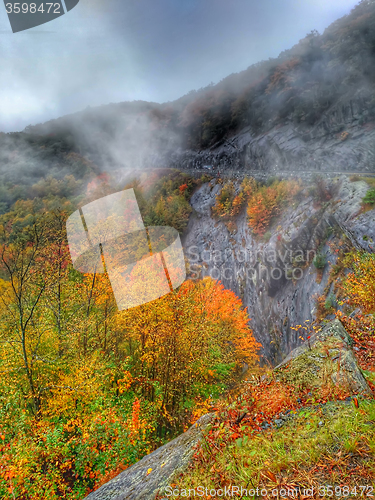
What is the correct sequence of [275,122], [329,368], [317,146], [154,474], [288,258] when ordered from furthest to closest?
[275,122]
[317,146]
[288,258]
[329,368]
[154,474]

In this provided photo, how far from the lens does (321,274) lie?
56.6 ft

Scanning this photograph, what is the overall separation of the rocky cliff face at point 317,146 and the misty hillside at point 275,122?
0.13 m

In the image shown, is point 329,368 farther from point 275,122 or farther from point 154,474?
point 275,122

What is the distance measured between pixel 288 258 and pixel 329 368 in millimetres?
18776

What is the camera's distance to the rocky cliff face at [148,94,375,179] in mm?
28000

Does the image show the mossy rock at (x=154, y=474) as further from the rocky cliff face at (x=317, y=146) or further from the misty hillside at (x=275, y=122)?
the misty hillside at (x=275, y=122)

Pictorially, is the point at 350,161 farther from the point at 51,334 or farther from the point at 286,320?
the point at 51,334

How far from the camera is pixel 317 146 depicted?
3241 cm

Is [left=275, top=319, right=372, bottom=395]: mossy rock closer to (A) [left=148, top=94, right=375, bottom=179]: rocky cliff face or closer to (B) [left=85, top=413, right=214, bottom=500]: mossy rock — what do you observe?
(B) [left=85, top=413, right=214, bottom=500]: mossy rock

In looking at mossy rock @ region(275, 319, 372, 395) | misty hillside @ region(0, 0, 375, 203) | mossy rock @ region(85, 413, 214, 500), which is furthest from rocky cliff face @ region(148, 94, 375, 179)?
mossy rock @ region(85, 413, 214, 500)

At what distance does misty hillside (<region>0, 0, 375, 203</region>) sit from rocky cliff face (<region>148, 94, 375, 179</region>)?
0.43 ft

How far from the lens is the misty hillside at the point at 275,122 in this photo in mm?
31266

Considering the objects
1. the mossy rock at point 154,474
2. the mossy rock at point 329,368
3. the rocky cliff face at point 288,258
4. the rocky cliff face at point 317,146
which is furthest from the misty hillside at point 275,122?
the mossy rock at point 154,474

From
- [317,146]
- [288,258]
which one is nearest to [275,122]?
[317,146]
